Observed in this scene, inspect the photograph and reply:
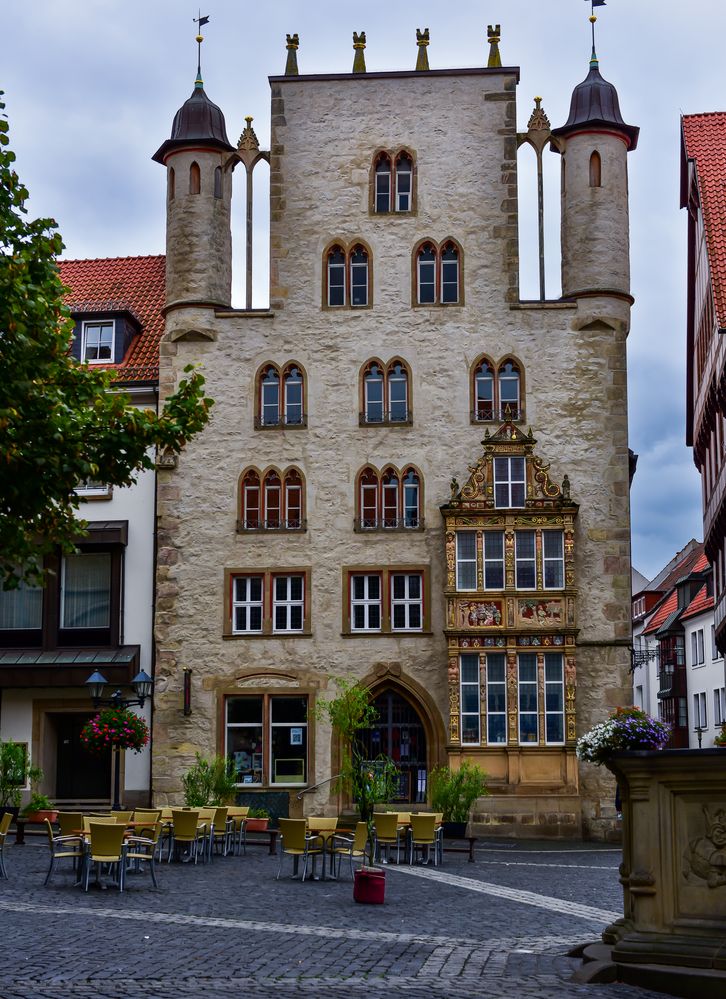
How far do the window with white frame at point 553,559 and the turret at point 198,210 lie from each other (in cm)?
964

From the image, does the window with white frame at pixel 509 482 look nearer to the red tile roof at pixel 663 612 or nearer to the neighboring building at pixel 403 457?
the neighboring building at pixel 403 457

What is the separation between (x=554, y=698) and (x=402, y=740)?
3.63m

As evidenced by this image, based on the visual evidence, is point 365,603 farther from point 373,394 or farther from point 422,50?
point 422,50

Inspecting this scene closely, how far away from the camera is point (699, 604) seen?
6631 cm

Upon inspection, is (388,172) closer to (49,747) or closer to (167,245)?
(167,245)

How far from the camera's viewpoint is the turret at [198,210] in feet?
116

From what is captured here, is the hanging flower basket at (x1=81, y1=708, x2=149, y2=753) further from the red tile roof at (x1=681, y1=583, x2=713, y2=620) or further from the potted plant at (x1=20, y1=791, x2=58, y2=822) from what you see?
the red tile roof at (x1=681, y1=583, x2=713, y2=620)

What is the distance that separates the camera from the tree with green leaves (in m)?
14.5

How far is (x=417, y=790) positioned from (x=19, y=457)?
20.7 meters

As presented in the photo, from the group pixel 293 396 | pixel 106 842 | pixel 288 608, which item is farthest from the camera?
pixel 293 396

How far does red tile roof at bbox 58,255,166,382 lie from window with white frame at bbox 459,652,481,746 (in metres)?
10.2

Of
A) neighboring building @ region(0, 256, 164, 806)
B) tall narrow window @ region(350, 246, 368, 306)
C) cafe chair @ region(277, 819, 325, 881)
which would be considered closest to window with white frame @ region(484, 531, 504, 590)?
tall narrow window @ region(350, 246, 368, 306)

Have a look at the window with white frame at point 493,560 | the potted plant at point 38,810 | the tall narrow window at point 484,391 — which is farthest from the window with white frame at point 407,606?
the potted plant at point 38,810

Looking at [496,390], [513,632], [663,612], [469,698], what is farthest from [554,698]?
[663,612]
